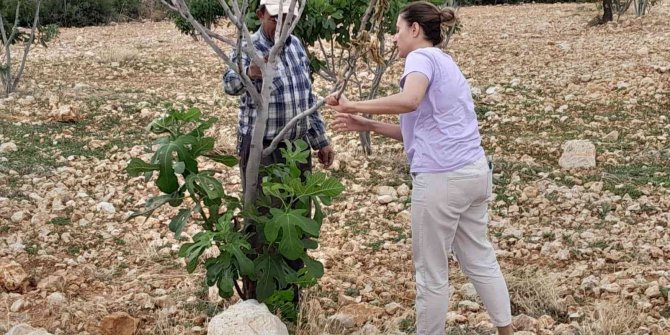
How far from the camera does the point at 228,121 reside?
7.52m

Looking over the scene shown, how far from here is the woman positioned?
2.64 metres

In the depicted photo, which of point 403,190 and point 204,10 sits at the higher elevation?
point 204,10

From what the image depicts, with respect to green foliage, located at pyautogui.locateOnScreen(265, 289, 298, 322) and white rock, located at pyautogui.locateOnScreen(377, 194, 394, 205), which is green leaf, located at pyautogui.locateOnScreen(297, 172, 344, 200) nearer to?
green foliage, located at pyautogui.locateOnScreen(265, 289, 298, 322)

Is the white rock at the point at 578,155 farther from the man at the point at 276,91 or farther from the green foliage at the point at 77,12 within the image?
the green foliage at the point at 77,12

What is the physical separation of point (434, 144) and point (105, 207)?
10.1 ft

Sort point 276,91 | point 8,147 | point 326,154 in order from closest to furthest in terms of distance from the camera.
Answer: point 276,91 → point 326,154 → point 8,147

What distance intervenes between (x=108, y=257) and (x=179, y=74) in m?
5.87

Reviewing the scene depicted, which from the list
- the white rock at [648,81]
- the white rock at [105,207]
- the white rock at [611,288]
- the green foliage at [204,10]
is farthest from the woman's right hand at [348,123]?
the green foliage at [204,10]

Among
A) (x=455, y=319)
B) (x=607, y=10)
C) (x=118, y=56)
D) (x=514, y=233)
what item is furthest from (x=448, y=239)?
(x=607, y=10)

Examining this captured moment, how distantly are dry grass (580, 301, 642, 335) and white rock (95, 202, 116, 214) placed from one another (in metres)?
3.08

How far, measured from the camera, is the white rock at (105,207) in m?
5.14

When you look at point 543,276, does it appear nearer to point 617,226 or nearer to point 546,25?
point 617,226

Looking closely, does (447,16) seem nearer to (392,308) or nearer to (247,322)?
(247,322)

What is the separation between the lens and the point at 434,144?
8.87ft
